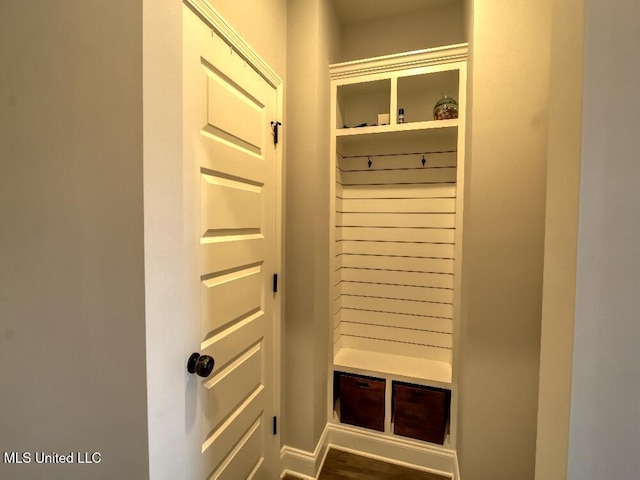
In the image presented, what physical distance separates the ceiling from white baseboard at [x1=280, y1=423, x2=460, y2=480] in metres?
2.77

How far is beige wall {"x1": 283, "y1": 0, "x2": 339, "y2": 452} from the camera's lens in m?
1.67

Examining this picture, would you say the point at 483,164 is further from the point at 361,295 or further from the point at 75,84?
the point at 75,84

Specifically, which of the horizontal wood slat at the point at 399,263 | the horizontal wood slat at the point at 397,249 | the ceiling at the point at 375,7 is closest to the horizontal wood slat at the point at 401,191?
the horizontal wood slat at the point at 397,249

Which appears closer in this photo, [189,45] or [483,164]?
[189,45]

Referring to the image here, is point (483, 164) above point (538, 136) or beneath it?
beneath

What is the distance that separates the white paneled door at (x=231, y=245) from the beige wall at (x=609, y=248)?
1030 millimetres

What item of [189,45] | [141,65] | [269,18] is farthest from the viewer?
[269,18]

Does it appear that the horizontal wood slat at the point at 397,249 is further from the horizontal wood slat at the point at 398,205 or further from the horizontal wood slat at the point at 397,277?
the horizontal wood slat at the point at 398,205

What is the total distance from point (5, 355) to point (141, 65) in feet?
2.85

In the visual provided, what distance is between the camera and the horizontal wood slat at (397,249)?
2.04 m

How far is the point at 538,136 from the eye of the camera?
1.31 metres

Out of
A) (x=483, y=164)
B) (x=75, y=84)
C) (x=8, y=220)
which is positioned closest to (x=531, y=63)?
(x=483, y=164)

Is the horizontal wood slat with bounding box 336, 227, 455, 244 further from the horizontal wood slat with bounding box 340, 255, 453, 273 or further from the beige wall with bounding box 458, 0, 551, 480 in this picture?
the beige wall with bounding box 458, 0, 551, 480

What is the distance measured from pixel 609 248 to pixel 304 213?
4.44 feet
